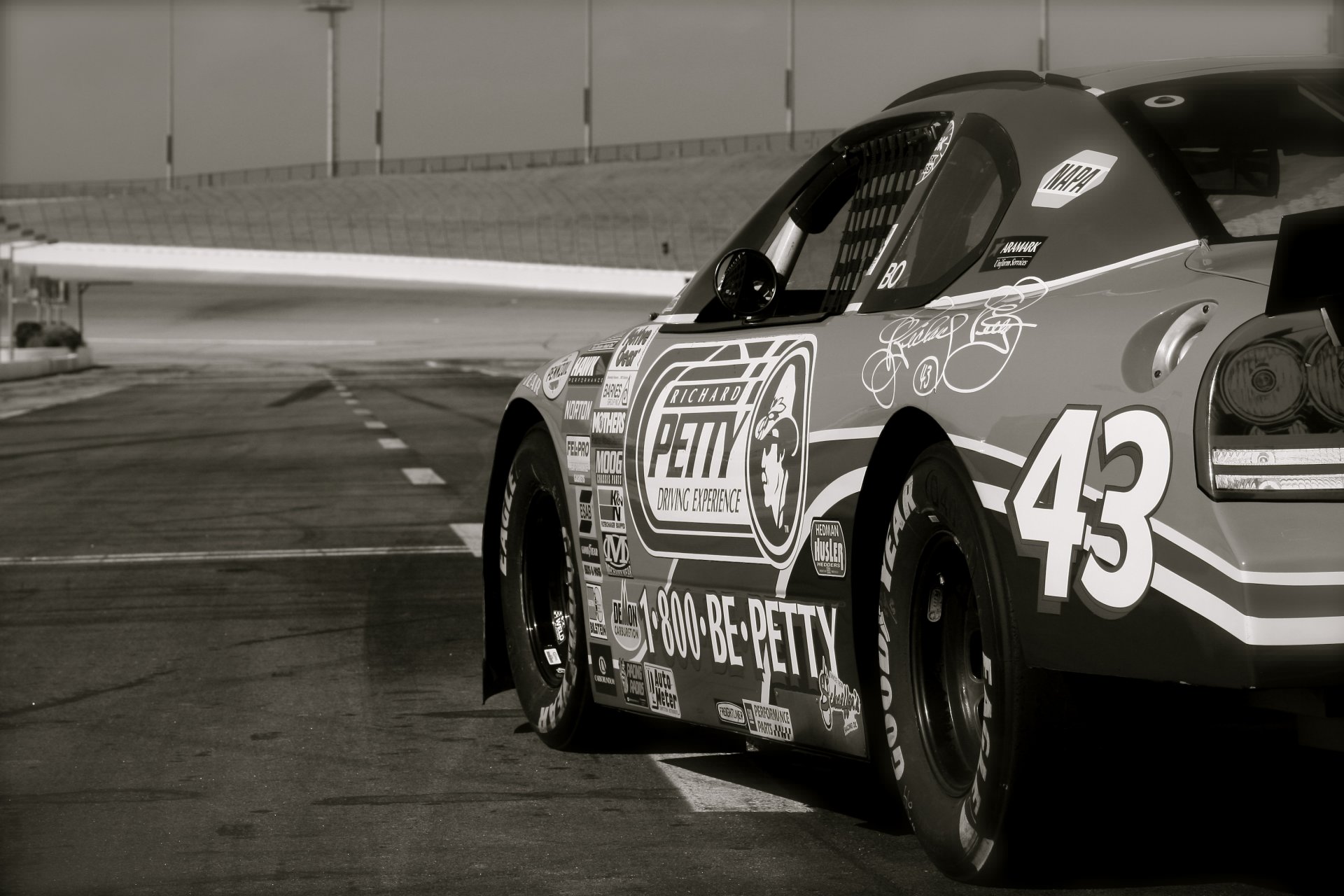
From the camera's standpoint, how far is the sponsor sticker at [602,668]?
5.15m

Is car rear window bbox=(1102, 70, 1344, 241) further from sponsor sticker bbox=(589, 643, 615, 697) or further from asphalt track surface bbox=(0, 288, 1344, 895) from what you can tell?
sponsor sticker bbox=(589, 643, 615, 697)

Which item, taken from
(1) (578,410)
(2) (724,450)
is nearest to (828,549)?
(2) (724,450)

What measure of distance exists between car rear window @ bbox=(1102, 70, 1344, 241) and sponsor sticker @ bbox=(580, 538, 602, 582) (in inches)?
72.4

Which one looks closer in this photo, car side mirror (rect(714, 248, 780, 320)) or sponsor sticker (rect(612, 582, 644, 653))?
car side mirror (rect(714, 248, 780, 320))

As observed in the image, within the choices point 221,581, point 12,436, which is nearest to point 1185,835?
point 221,581

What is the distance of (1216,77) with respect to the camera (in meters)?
4.16

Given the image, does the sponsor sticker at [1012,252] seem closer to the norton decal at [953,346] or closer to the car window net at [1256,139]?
the norton decal at [953,346]

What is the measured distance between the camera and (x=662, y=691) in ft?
16.1

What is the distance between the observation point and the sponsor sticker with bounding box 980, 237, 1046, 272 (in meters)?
3.90

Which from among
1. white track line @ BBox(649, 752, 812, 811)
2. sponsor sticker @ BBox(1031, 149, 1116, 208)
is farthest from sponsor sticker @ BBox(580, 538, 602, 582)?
sponsor sticker @ BBox(1031, 149, 1116, 208)

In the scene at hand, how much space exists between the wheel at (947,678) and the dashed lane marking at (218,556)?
21.3ft

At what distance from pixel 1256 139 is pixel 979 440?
99cm

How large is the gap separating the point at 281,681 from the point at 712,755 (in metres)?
1.81

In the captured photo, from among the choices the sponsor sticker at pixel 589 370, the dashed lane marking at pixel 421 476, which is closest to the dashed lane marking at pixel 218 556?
the dashed lane marking at pixel 421 476
